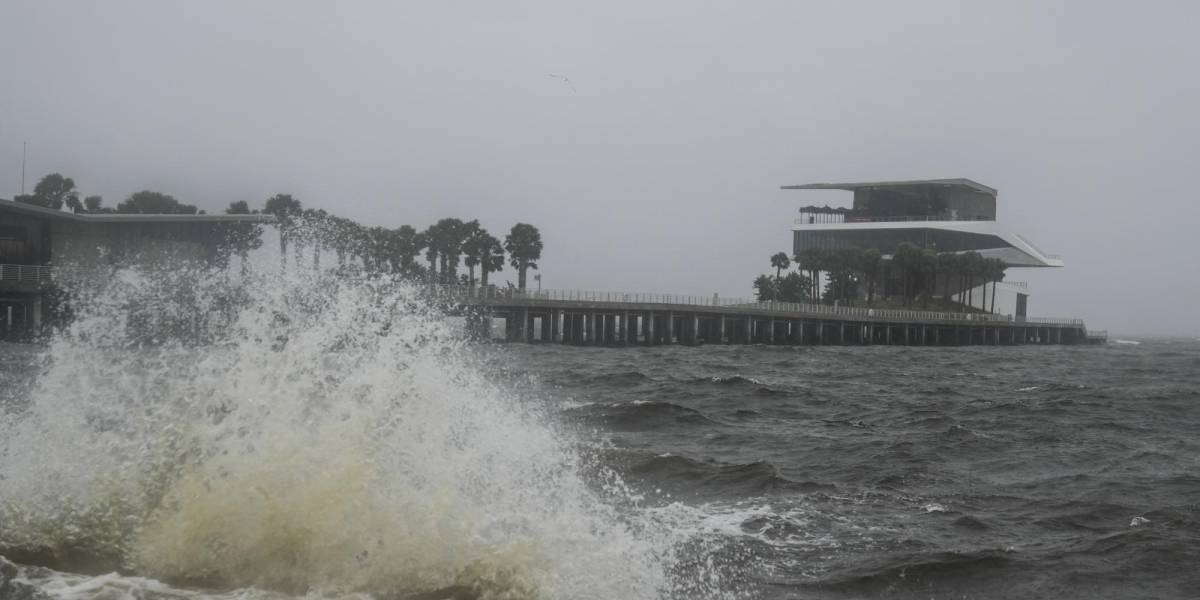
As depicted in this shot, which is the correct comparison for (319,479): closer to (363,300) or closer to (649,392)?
(363,300)

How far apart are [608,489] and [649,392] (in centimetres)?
1490

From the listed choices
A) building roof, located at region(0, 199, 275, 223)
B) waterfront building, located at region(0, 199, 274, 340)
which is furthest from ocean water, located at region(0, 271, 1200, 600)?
building roof, located at region(0, 199, 275, 223)

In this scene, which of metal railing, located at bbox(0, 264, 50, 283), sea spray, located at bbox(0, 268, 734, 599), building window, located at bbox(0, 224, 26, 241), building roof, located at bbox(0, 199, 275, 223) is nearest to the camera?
sea spray, located at bbox(0, 268, 734, 599)

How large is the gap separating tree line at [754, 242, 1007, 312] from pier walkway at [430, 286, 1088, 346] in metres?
6.84

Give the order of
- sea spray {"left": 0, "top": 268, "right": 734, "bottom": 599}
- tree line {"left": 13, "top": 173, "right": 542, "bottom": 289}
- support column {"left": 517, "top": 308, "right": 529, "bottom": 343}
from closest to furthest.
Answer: sea spray {"left": 0, "top": 268, "right": 734, "bottom": 599}, support column {"left": 517, "top": 308, "right": 529, "bottom": 343}, tree line {"left": 13, "top": 173, "right": 542, "bottom": 289}

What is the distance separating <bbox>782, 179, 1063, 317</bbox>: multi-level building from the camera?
5133 inches

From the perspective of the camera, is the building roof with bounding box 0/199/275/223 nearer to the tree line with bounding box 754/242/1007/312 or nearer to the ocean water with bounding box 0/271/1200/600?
the ocean water with bounding box 0/271/1200/600

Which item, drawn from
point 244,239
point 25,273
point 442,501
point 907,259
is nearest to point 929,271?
point 907,259

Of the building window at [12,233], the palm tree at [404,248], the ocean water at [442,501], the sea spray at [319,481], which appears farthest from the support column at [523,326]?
the sea spray at [319,481]

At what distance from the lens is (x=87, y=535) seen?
10.1m

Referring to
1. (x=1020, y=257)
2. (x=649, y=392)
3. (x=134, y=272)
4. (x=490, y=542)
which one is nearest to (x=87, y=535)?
(x=490, y=542)

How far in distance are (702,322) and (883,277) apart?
49.5 metres

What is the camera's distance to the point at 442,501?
395 inches

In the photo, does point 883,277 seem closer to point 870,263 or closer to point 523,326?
point 870,263
